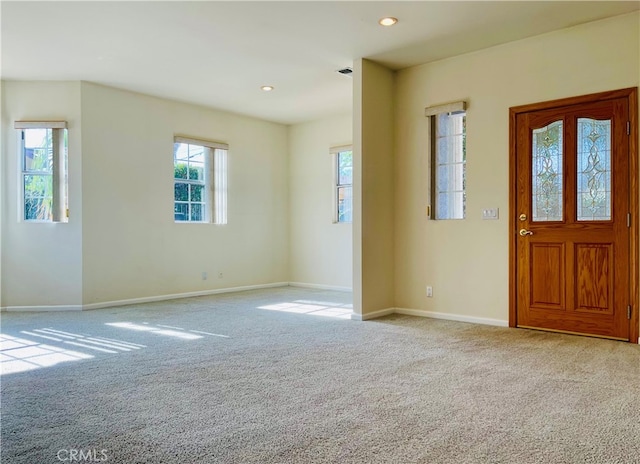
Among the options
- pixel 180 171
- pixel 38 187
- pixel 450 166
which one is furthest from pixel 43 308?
pixel 450 166

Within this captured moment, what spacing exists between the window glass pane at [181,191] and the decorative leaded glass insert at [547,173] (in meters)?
4.68

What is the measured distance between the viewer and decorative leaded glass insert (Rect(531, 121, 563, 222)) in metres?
4.27

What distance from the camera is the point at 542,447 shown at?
202cm

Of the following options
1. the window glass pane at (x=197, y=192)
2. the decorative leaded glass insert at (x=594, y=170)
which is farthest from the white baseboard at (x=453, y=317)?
the window glass pane at (x=197, y=192)

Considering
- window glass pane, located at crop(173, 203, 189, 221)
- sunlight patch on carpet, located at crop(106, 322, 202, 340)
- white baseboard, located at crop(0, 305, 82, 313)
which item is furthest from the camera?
window glass pane, located at crop(173, 203, 189, 221)

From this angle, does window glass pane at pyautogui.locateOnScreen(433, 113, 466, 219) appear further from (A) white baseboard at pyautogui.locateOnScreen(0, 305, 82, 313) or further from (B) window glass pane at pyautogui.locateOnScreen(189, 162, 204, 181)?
(A) white baseboard at pyautogui.locateOnScreen(0, 305, 82, 313)

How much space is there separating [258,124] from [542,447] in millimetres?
6744

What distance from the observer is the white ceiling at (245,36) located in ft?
12.5

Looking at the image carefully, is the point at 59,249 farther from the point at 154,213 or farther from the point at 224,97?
the point at 224,97

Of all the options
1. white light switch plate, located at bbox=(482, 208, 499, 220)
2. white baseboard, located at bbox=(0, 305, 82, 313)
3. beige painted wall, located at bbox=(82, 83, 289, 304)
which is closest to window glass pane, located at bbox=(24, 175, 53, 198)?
beige painted wall, located at bbox=(82, 83, 289, 304)

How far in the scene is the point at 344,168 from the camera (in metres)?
7.57

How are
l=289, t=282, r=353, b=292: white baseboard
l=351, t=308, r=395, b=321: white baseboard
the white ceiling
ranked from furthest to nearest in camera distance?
l=289, t=282, r=353, b=292: white baseboard < l=351, t=308, r=395, b=321: white baseboard < the white ceiling

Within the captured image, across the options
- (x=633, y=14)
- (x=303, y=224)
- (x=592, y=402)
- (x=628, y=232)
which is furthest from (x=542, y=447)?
(x=303, y=224)

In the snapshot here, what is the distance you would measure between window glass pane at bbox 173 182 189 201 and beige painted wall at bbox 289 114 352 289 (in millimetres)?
2002
